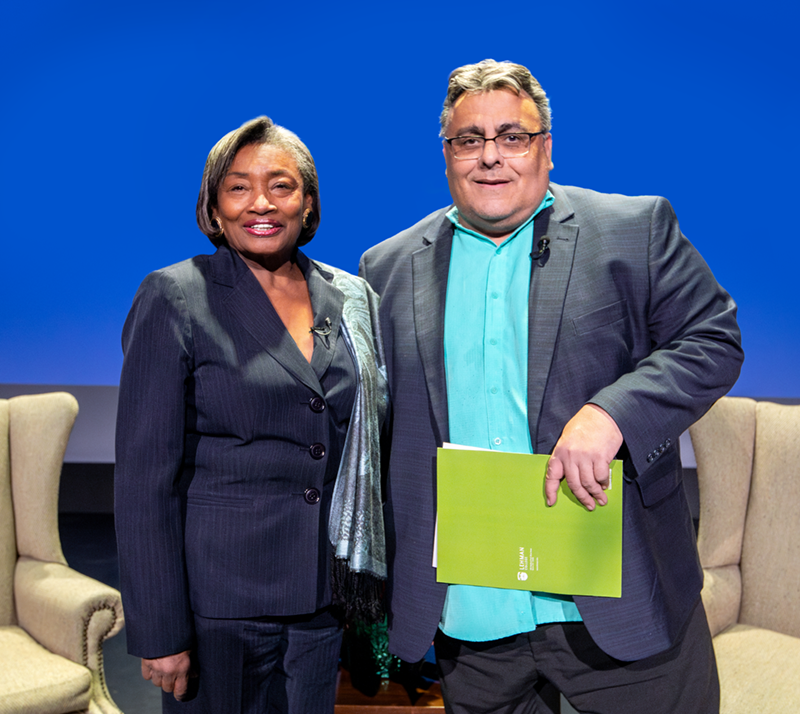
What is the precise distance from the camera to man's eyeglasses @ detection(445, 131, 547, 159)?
4.43 feet

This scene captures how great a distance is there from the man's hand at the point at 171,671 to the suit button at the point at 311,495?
34 cm

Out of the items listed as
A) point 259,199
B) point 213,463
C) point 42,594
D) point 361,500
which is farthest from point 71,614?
point 259,199

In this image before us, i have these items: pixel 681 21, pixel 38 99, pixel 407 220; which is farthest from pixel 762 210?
pixel 38 99

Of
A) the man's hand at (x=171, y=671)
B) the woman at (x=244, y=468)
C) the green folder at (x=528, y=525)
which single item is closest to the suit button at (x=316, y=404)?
the woman at (x=244, y=468)

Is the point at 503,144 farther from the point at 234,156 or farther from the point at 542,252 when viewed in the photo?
the point at 234,156

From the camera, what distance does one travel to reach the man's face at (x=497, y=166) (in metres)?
1.34

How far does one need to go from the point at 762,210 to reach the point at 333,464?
9.80ft

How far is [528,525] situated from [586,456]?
0.51 feet

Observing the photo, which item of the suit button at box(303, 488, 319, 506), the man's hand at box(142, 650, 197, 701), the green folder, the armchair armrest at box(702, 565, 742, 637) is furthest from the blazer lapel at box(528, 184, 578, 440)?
the armchair armrest at box(702, 565, 742, 637)

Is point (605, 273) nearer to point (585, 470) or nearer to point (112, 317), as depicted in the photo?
point (585, 470)

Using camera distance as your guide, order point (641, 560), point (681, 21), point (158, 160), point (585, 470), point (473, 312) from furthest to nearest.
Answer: point (158, 160)
point (681, 21)
point (473, 312)
point (641, 560)
point (585, 470)

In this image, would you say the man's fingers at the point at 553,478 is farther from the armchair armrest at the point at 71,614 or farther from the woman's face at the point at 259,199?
the armchair armrest at the point at 71,614

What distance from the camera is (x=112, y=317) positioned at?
4051mm

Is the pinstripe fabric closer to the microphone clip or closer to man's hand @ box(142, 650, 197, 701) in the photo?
man's hand @ box(142, 650, 197, 701)
